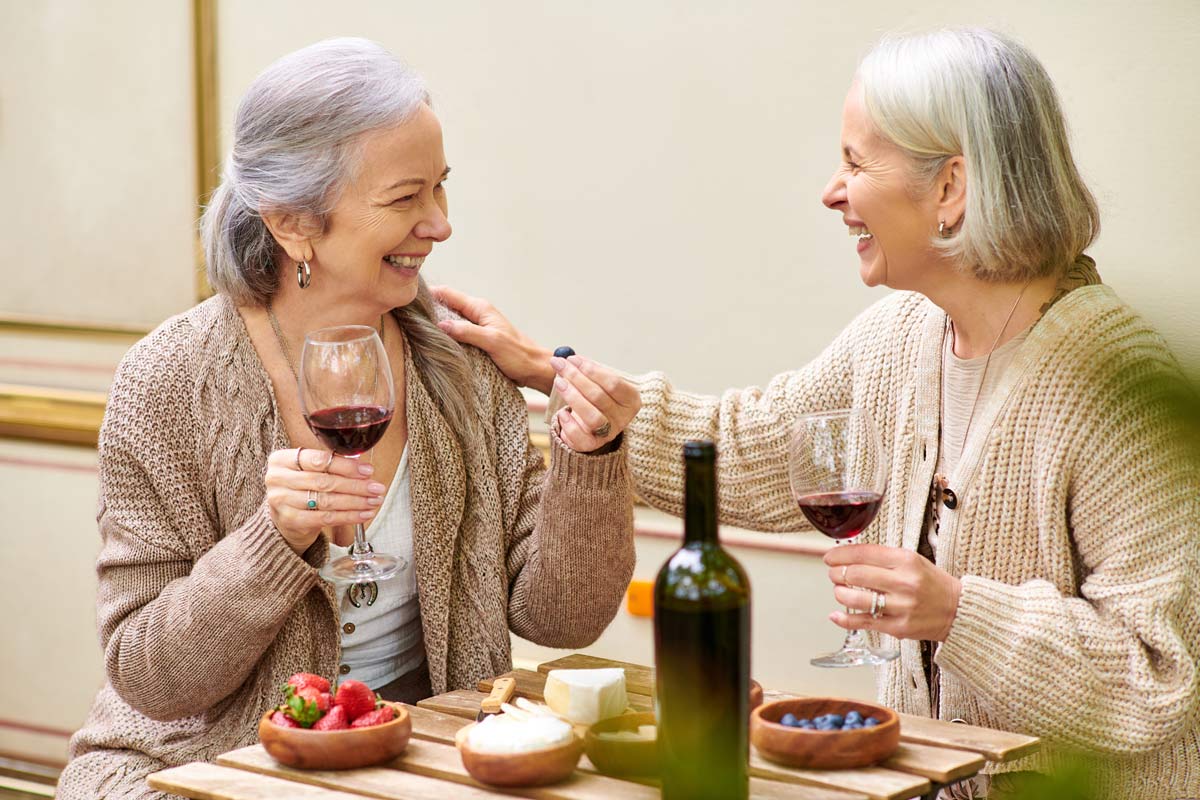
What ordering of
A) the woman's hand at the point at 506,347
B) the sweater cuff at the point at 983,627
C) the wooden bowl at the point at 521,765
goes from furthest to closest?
the woman's hand at the point at 506,347 < the sweater cuff at the point at 983,627 < the wooden bowl at the point at 521,765

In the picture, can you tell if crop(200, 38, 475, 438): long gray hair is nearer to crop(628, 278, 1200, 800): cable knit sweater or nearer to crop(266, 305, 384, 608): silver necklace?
crop(266, 305, 384, 608): silver necklace

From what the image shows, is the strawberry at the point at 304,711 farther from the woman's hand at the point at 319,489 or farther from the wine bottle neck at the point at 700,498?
the wine bottle neck at the point at 700,498

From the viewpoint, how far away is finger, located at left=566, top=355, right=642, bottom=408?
1.81 m

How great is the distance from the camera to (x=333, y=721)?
141cm

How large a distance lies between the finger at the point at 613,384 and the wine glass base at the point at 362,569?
1.22ft

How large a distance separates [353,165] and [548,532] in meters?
0.62

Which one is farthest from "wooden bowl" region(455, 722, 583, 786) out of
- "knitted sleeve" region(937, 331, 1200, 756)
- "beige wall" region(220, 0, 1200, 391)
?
"beige wall" region(220, 0, 1200, 391)

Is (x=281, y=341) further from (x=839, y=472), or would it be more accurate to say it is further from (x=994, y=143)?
(x=994, y=143)

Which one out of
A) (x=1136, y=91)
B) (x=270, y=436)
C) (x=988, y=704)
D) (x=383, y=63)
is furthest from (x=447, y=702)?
(x=1136, y=91)

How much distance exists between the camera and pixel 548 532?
198 cm

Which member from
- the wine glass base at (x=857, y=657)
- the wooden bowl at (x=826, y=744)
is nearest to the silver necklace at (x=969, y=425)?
the wine glass base at (x=857, y=657)

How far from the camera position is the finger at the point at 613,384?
1806mm

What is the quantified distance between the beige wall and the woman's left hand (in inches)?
43.0

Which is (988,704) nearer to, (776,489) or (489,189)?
(776,489)
